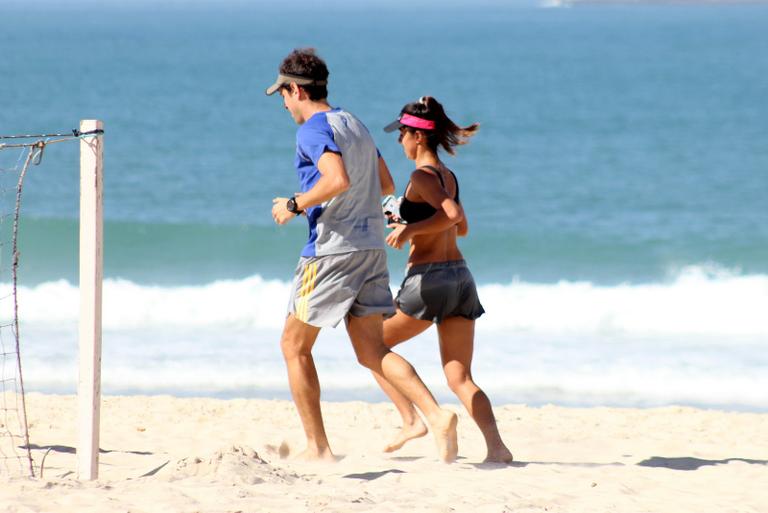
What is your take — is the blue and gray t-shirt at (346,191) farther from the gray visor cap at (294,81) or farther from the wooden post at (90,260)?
the wooden post at (90,260)

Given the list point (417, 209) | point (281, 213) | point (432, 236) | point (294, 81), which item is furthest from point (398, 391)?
point (294, 81)

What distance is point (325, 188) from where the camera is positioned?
174 inches

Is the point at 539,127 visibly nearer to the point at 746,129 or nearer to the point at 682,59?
the point at 746,129

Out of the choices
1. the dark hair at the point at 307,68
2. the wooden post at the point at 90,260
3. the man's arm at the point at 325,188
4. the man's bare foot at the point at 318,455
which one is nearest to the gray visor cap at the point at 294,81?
the dark hair at the point at 307,68

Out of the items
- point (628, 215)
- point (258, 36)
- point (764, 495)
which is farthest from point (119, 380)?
point (258, 36)

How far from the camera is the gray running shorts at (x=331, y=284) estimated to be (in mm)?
4637

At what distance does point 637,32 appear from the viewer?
73.2 metres

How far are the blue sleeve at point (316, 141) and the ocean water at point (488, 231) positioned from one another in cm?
380

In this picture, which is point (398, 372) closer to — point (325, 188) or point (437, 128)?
point (325, 188)

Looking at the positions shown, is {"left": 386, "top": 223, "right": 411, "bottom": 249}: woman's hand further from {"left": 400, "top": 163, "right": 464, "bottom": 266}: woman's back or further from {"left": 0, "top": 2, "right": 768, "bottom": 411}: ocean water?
{"left": 0, "top": 2, "right": 768, "bottom": 411}: ocean water

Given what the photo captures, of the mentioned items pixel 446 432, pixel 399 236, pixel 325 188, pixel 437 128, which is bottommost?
pixel 446 432

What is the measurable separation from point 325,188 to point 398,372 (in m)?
0.86

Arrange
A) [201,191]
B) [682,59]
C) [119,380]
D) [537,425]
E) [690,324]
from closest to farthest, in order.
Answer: [537,425]
[119,380]
[690,324]
[201,191]
[682,59]

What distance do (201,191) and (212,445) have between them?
13.7 m
